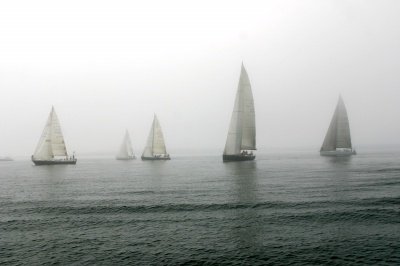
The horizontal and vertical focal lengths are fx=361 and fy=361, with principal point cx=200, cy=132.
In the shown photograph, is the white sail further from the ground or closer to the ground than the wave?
further from the ground

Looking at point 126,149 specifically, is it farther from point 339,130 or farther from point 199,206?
point 199,206

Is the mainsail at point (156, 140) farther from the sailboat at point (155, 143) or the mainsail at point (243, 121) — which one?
the mainsail at point (243, 121)

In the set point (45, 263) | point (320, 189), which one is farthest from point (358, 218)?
point (45, 263)

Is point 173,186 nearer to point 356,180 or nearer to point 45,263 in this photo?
point 356,180

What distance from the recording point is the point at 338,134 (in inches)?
4739

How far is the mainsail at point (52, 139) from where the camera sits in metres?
106

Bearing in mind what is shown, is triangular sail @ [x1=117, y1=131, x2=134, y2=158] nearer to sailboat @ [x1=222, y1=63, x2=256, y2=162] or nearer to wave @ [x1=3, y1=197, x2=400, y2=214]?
sailboat @ [x1=222, y1=63, x2=256, y2=162]

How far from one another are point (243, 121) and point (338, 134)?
4336 cm

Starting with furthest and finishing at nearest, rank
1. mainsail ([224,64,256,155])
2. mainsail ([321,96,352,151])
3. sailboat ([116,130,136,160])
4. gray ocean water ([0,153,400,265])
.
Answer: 1. sailboat ([116,130,136,160])
2. mainsail ([321,96,352,151])
3. mainsail ([224,64,256,155])
4. gray ocean water ([0,153,400,265])

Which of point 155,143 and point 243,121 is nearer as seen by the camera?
point 243,121

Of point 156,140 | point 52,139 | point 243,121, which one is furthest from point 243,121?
point 52,139

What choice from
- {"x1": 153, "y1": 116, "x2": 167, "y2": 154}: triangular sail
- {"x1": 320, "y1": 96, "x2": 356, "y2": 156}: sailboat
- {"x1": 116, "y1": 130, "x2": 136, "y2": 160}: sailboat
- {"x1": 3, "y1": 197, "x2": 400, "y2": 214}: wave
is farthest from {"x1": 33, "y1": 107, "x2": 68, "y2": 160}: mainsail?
{"x1": 320, "y1": 96, "x2": 356, "y2": 156}: sailboat

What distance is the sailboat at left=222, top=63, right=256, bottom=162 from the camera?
93.4 metres

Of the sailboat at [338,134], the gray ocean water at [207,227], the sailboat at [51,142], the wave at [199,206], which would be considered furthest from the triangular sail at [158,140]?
the wave at [199,206]
